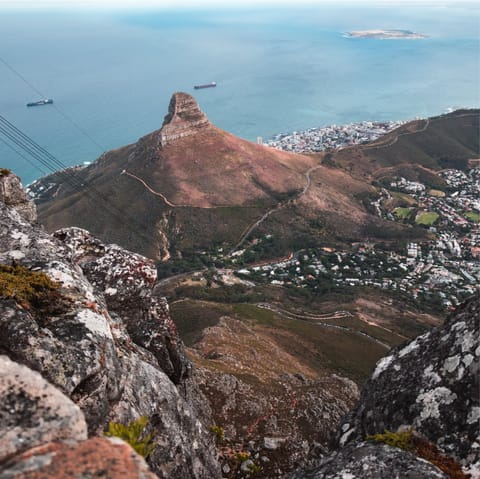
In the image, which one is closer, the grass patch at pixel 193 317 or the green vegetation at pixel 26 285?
the green vegetation at pixel 26 285

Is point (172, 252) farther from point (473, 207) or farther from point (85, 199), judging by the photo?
point (473, 207)

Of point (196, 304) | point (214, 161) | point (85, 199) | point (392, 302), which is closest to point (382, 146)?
point (214, 161)

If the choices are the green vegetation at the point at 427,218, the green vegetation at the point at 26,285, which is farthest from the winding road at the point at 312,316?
the green vegetation at the point at 427,218

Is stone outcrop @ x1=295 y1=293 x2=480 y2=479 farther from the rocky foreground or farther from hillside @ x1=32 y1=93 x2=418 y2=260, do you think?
hillside @ x1=32 y1=93 x2=418 y2=260

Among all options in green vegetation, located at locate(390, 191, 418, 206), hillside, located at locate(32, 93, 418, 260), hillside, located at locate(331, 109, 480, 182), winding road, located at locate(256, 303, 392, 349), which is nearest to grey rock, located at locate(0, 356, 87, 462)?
winding road, located at locate(256, 303, 392, 349)

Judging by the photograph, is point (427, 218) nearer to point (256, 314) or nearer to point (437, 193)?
point (437, 193)

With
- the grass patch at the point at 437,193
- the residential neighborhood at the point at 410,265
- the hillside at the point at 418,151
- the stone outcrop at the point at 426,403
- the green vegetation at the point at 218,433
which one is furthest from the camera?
the hillside at the point at 418,151

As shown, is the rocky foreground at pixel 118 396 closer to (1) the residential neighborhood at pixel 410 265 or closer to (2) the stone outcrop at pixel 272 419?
(2) the stone outcrop at pixel 272 419
